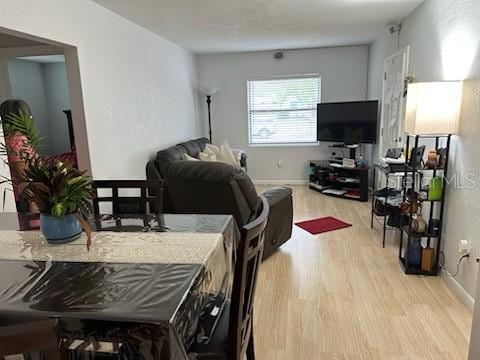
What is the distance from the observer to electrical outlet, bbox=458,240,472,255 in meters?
2.39

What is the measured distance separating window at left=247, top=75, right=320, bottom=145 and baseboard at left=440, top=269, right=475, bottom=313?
3.89 metres

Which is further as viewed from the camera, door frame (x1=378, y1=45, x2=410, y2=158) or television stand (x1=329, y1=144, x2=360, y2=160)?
television stand (x1=329, y1=144, x2=360, y2=160)

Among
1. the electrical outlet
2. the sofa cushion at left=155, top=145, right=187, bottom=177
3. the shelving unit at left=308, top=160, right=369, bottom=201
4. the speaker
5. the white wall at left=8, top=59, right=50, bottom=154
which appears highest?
the speaker

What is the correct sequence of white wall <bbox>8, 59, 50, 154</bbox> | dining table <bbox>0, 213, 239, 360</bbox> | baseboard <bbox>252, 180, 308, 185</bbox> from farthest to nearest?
baseboard <bbox>252, 180, 308, 185</bbox>, white wall <bbox>8, 59, 50, 154</bbox>, dining table <bbox>0, 213, 239, 360</bbox>

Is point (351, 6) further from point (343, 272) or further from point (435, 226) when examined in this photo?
point (343, 272)

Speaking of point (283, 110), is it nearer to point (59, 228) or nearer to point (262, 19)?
point (262, 19)

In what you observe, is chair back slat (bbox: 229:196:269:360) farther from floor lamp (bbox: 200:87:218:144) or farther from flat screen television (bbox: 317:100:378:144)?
floor lamp (bbox: 200:87:218:144)

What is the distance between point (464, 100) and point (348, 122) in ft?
9.81

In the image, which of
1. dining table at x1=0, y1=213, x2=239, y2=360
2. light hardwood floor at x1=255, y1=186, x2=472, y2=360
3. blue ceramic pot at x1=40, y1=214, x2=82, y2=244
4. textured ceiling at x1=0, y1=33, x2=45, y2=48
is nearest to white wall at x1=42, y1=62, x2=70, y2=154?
textured ceiling at x1=0, y1=33, x2=45, y2=48

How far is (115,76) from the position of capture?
351 centimetres

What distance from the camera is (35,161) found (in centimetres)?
151

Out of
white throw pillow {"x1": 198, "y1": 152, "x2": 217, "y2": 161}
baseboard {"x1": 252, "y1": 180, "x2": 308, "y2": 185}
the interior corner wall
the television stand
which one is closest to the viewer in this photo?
the interior corner wall

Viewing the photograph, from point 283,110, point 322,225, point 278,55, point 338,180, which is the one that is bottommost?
point 322,225

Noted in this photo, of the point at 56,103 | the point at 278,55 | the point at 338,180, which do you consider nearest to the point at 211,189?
the point at 338,180
